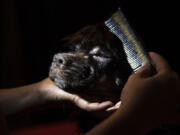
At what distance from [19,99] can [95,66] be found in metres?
0.32

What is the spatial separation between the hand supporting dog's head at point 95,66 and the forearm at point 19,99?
0.61 ft

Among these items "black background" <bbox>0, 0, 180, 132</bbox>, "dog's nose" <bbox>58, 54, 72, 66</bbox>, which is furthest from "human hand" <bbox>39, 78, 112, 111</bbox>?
"black background" <bbox>0, 0, 180, 132</bbox>

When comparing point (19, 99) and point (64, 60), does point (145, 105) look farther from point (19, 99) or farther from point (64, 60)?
point (19, 99)

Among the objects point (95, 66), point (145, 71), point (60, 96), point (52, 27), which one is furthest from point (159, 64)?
point (52, 27)

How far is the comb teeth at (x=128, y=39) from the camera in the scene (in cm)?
71

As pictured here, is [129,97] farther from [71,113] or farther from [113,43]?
[71,113]

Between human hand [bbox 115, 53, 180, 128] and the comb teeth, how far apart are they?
0.12m

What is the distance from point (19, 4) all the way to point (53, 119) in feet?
1.93

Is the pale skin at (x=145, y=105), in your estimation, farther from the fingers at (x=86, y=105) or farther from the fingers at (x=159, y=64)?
the fingers at (x=86, y=105)

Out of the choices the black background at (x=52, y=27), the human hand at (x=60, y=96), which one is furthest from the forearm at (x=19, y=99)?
the black background at (x=52, y=27)

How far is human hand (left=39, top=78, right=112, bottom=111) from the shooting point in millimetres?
806

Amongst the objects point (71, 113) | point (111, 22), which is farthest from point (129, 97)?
point (71, 113)

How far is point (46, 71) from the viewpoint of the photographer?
4.94 feet

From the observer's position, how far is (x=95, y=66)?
79cm
